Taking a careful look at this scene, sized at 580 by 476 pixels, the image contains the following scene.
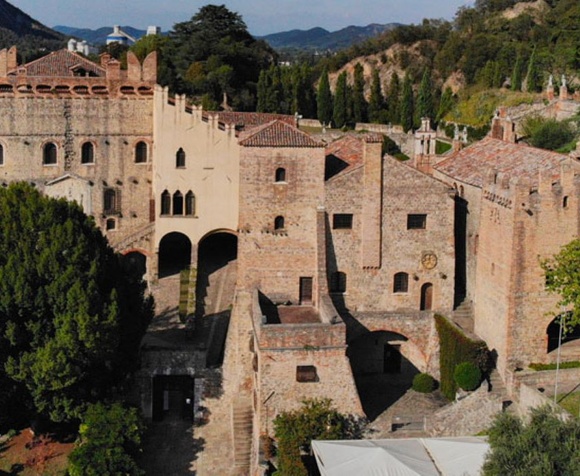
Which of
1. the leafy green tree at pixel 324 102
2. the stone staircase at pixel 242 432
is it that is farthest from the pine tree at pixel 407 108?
the stone staircase at pixel 242 432

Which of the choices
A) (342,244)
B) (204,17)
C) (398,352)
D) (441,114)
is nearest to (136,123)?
(342,244)

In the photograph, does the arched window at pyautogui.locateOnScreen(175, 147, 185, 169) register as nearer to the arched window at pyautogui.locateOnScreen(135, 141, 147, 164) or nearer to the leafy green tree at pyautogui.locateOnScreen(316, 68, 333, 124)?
the arched window at pyautogui.locateOnScreen(135, 141, 147, 164)

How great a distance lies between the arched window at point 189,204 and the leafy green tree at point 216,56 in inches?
1326

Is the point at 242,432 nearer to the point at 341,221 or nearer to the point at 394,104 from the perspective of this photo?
the point at 341,221

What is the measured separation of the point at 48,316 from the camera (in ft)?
107

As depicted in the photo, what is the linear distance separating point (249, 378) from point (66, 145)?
17056 mm

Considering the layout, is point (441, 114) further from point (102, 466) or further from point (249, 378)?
point (102, 466)

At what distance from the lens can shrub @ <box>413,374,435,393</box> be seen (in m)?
35.5

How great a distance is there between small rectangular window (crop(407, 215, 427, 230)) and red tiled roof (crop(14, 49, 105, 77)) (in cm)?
2092

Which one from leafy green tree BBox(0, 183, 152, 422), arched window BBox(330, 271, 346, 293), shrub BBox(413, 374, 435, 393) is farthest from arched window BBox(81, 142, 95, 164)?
shrub BBox(413, 374, 435, 393)

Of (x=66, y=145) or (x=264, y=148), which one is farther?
(x=66, y=145)

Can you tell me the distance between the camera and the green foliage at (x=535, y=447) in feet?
73.9

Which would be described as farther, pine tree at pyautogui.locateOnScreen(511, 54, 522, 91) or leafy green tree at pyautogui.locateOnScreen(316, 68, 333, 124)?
leafy green tree at pyautogui.locateOnScreen(316, 68, 333, 124)

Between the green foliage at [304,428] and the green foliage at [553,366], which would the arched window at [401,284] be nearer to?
the green foliage at [553,366]
